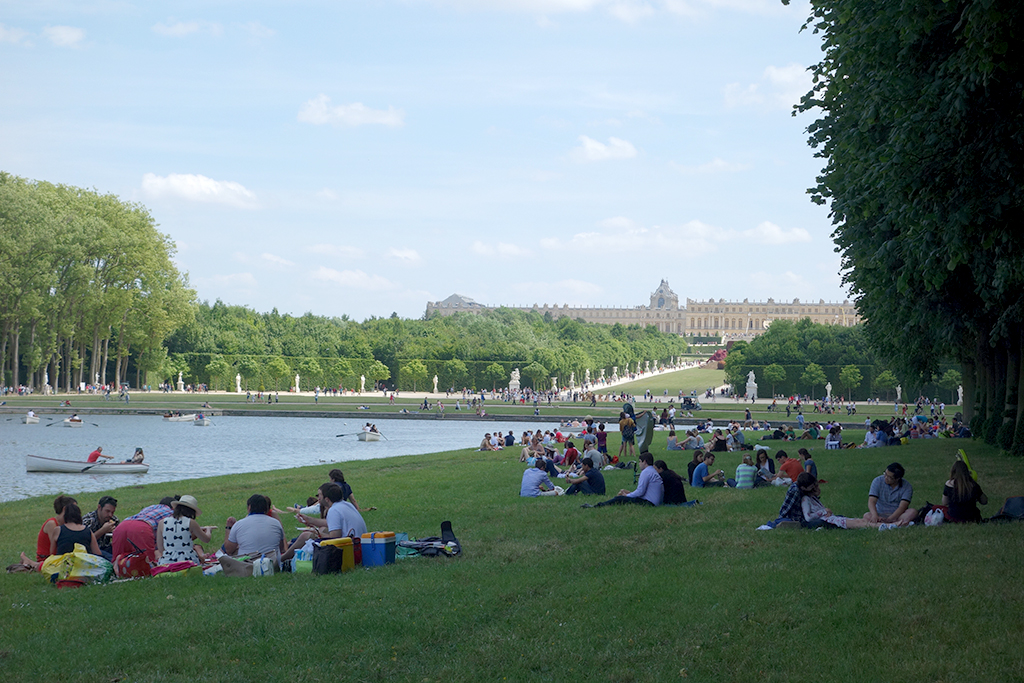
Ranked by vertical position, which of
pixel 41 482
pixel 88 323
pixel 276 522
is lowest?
pixel 41 482

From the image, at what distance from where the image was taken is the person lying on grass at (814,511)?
36.9 feet

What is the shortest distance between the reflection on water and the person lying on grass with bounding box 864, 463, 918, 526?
1921 cm

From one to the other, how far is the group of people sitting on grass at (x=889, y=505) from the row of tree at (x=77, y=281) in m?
63.1

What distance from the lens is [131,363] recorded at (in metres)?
89.1

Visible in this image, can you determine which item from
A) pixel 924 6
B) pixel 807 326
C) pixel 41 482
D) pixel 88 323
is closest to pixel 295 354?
pixel 88 323

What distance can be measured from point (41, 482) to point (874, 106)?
936 inches

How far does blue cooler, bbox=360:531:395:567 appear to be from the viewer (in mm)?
10156

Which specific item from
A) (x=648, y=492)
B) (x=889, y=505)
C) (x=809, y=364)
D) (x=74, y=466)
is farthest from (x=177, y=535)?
(x=809, y=364)

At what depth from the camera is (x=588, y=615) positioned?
7883 millimetres

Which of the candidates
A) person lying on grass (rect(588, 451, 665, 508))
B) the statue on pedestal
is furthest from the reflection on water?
the statue on pedestal

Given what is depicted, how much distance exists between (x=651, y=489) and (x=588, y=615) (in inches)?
249

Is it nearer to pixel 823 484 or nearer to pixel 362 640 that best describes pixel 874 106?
pixel 823 484

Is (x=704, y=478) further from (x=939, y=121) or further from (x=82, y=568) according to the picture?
(x=82, y=568)

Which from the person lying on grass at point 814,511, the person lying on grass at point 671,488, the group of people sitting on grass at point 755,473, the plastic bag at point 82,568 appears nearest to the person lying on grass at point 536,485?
the person lying on grass at point 671,488
